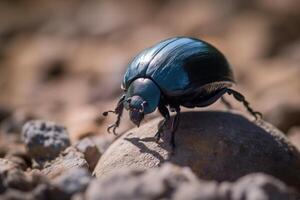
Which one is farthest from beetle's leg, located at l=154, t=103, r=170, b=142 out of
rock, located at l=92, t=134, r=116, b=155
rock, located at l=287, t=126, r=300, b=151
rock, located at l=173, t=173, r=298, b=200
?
rock, located at l=287, t=126, r=300, b=151

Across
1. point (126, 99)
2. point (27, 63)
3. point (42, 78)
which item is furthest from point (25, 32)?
point (126, 99)

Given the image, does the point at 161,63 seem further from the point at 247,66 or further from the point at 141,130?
the point at 247,66

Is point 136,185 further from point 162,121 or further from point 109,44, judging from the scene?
point 109,44

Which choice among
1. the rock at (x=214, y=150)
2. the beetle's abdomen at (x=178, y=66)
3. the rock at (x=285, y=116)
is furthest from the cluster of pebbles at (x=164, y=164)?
the rock at (x=285, y=116)

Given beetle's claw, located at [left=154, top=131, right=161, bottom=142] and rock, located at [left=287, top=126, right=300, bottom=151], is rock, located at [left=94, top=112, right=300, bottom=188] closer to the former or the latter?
beetle's claw, located at [left=154, top=131, right=161, bottom=142]

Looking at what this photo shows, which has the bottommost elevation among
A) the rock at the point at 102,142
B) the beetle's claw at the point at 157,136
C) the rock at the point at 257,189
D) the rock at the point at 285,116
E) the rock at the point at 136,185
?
the rock at the point at 285,116

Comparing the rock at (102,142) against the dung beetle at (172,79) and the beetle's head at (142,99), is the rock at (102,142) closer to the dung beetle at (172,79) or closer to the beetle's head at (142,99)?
the dung beetle at (172,79)
